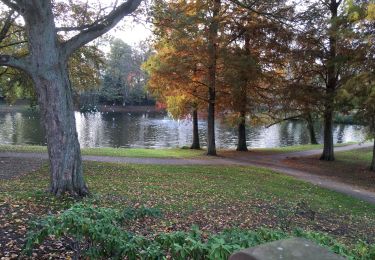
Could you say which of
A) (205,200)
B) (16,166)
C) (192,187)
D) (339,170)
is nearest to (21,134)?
(16,166)

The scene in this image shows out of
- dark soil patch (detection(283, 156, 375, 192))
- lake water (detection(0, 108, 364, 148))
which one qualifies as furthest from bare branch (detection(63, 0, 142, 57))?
lake water (detection(0, 108, 364, 148))

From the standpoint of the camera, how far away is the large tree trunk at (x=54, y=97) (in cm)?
769

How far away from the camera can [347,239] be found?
781cm

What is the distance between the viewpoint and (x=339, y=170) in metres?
19.4

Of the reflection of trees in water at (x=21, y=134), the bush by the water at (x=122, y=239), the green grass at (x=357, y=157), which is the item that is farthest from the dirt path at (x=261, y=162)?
the reflection of trees in water at (x=21, y=134)

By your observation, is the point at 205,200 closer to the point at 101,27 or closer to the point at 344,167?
the point at 101,27

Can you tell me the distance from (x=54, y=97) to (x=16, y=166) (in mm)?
7025

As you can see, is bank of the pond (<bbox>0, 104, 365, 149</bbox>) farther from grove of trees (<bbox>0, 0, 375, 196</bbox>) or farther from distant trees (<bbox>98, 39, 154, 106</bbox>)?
distant trees (<bbox>98, 39, 154, 106</bbox>)

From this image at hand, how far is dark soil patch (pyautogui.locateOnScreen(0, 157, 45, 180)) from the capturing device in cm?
1218

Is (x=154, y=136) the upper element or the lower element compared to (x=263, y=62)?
lower

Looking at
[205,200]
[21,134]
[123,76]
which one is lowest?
[205,200]

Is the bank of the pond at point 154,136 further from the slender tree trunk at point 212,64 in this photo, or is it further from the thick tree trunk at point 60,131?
the thick tree trunk at point 60,131

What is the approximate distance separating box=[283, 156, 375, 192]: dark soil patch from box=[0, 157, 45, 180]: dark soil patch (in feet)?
39.1

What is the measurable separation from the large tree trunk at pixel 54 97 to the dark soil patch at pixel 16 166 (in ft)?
14.6
